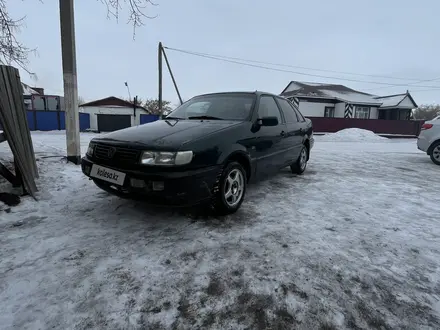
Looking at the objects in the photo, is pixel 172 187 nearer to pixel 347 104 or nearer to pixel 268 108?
pixel 268 108

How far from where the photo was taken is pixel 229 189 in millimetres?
3123

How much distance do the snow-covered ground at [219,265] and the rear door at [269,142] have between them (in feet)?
1.80

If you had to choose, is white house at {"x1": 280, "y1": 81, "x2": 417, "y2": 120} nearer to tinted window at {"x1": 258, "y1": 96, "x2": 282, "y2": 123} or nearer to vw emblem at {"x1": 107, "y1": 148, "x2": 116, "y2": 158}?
tinted window at {"x1": 258, "y1": 96, "x2": 282, "y2": 123}

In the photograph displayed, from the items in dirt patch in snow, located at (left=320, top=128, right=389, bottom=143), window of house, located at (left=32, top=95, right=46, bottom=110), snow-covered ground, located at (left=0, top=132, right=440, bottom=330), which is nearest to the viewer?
snow-covered ground, located at (left=0, top=132, right=440, bottom=330)

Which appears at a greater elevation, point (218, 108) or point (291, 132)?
Answer: point (218, 108)

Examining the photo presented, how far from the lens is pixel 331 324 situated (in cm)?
159

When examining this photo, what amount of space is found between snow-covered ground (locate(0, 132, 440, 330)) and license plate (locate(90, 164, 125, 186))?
50cm

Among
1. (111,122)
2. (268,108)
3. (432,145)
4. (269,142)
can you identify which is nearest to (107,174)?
(269,142)

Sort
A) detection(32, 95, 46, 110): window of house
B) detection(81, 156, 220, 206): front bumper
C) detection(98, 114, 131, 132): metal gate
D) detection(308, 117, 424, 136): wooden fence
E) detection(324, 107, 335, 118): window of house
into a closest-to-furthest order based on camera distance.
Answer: detection(81, 156, 220, 206): front bumper
detection(308, 117, 424, 136): wooden fence
detection(98, 114, 131, 132): metal gate
detection(32, 95, 46, 110): window of house
detection(324, 107, 335, 118): window of house

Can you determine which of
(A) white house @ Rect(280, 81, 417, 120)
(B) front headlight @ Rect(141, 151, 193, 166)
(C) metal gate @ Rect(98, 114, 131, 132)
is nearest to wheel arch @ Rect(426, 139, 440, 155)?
(B) front headlight @ Rect(141, 151, 193, 166)

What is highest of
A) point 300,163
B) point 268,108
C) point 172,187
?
point 268,108

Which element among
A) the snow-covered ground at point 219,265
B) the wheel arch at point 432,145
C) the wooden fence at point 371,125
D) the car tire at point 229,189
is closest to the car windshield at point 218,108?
the car tire at point 229,189

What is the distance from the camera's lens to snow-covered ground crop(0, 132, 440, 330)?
5.37 feet

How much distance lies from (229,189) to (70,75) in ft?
13.1
